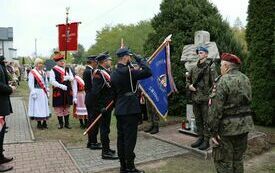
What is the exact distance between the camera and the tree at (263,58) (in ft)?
31.3

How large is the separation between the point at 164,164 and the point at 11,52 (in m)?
58.9

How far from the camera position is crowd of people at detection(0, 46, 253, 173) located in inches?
192

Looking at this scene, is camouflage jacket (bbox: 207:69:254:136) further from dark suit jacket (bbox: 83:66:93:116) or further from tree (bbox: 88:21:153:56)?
tree (bbox: 88:21:153:56)

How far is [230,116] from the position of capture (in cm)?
489

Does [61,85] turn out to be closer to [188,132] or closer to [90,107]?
[90,107]

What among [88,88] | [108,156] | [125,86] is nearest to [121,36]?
[88,88]

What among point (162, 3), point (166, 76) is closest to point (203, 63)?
point (166, 76)

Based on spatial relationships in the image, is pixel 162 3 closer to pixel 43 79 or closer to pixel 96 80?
pixel 43 79

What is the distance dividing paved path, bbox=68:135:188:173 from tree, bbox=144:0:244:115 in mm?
2872

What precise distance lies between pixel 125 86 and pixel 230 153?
205 cm

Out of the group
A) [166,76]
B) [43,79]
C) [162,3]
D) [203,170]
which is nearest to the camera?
[203,170]

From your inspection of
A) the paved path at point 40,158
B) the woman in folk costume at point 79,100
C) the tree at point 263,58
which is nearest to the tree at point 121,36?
the woman in folk costume at point 79,100

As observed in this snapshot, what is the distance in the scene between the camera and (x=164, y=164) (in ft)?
22.2

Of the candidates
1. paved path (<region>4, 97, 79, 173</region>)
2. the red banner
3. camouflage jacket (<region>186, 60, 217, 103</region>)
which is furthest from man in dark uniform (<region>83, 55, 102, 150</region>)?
the red banner
